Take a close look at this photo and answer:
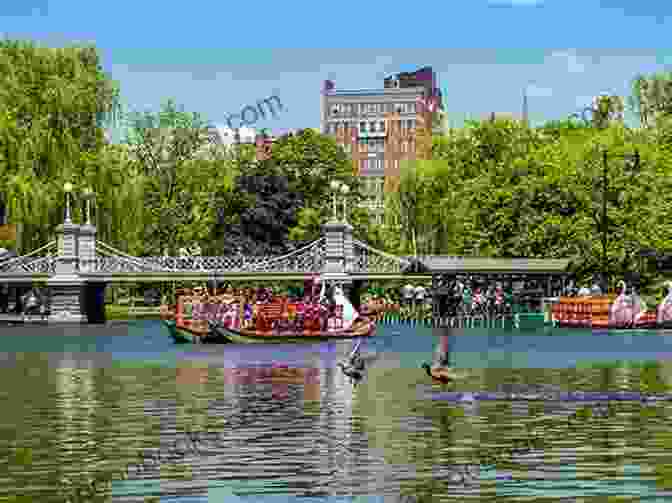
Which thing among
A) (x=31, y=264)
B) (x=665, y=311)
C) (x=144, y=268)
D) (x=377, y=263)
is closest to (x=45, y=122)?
(x=31, y=264)

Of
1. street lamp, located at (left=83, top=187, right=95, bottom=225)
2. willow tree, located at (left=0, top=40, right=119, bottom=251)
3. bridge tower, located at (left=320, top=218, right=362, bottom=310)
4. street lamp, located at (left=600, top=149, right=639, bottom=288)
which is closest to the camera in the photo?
street lamp, located at (left=83, top=187, right=95, bottom=225)

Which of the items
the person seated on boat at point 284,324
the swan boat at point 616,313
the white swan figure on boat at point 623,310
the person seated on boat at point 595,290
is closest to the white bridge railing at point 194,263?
the person seated on boat at point 595,290

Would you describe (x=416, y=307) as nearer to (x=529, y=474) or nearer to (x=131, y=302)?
(x=131, y=302)

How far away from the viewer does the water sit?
20734mm

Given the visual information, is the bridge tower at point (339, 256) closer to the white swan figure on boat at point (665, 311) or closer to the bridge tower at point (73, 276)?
the bridge tower at point (73, 276)

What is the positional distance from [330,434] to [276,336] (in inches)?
1619

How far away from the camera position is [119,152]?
4146 inches

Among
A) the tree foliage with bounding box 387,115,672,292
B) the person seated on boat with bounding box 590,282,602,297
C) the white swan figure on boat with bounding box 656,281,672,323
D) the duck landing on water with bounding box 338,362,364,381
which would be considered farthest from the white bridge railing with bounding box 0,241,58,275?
the duck landing on water with bounding box 338,362,364,381

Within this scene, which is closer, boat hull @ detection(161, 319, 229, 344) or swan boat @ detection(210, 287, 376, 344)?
swan boat @ detection(210, 287, 376, 344)

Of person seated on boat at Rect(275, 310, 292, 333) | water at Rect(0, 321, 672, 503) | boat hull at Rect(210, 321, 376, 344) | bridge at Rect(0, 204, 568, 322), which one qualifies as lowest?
water at Rect(0, 321, 672, 503)

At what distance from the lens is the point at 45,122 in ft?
328

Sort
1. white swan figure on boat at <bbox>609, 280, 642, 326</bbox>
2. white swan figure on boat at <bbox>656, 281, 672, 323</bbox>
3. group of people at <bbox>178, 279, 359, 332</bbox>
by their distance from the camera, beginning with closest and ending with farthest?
group of people at <bbox>178, 279, 359, 332</bbox> → white swan figure on boat at <bbox>656, 281, 672, 323</bbox> → white swan figure on boat at <bbox>609, 280, 642, 326</bbox>

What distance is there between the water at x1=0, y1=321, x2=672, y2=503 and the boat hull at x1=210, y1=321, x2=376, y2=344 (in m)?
14.3

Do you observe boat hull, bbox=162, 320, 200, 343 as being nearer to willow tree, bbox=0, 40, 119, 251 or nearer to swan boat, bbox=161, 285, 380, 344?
swan boat, bbox=161, 285, 380, 344
